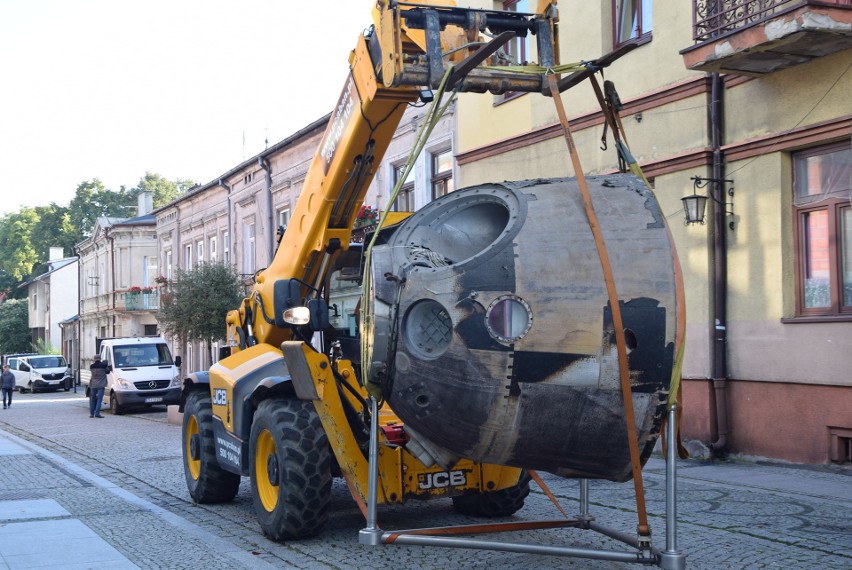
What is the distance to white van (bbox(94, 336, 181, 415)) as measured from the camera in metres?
27.2

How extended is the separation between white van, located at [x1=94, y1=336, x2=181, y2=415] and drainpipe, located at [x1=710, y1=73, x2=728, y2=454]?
55.8ft

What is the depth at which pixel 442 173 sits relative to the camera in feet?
67.3

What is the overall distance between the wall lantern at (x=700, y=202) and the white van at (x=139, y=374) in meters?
17.1

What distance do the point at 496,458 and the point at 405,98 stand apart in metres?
3.06

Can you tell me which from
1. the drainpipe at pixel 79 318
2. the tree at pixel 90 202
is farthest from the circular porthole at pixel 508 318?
the tree at pixel 90 202

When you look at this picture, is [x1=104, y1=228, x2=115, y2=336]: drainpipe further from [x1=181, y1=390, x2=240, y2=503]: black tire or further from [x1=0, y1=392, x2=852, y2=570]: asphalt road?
[x1=181, y1=390, x2=240, y2=503]: black tire

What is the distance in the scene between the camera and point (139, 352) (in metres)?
28.8

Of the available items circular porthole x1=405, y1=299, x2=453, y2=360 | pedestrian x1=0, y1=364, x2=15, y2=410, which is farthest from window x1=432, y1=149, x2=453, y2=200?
pedestrian x1=0, y1=364, x2=15, y2=410

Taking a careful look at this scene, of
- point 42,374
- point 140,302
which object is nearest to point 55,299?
point 140,302

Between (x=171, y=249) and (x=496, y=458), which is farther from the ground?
(x=171, y=249)

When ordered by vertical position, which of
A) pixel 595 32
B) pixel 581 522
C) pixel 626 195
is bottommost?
pixel 581 522

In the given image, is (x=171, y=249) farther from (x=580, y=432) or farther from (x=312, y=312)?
(x=580, y=432)

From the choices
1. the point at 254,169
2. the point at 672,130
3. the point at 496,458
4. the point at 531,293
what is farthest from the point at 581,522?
the point at 254,169

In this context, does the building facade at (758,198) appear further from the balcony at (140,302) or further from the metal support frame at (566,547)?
the balcony at (140,302)
